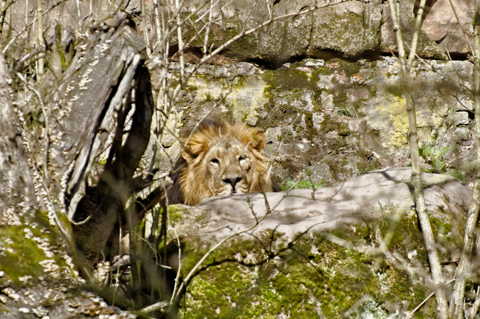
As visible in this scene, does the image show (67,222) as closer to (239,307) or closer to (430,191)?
(239,307)

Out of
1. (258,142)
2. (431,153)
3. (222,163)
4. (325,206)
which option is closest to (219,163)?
(222,163)

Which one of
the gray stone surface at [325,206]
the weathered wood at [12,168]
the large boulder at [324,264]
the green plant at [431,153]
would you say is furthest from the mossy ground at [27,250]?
the green plant at [431,153]

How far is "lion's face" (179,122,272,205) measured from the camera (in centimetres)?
503

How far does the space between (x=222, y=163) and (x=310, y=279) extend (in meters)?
2.60

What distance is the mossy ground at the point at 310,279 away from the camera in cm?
270

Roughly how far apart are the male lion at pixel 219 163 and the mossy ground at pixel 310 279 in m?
2.20

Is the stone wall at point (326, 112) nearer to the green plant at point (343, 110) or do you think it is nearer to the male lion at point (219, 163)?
the green plant at point (343, 110)

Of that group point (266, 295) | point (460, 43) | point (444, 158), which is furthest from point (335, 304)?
point (460, 43)

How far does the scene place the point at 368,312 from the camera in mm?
2688

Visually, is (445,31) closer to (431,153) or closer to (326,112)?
(326,112)

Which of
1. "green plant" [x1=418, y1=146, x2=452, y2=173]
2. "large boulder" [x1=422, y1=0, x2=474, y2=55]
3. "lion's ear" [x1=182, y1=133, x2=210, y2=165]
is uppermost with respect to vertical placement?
"large boulder" [x1=422, y1=0, x2=474, y2=55]

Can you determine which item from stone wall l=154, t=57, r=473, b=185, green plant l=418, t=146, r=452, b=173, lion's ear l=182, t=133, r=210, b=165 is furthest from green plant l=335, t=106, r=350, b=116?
lion's ear l=182, t=133, r=210, b=165

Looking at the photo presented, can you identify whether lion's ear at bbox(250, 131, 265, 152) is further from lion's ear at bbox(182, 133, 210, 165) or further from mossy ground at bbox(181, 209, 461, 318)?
mossy ground at bbox(181, 209, 461, 318)

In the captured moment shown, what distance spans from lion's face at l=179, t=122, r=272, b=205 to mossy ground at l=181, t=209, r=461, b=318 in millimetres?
2202
